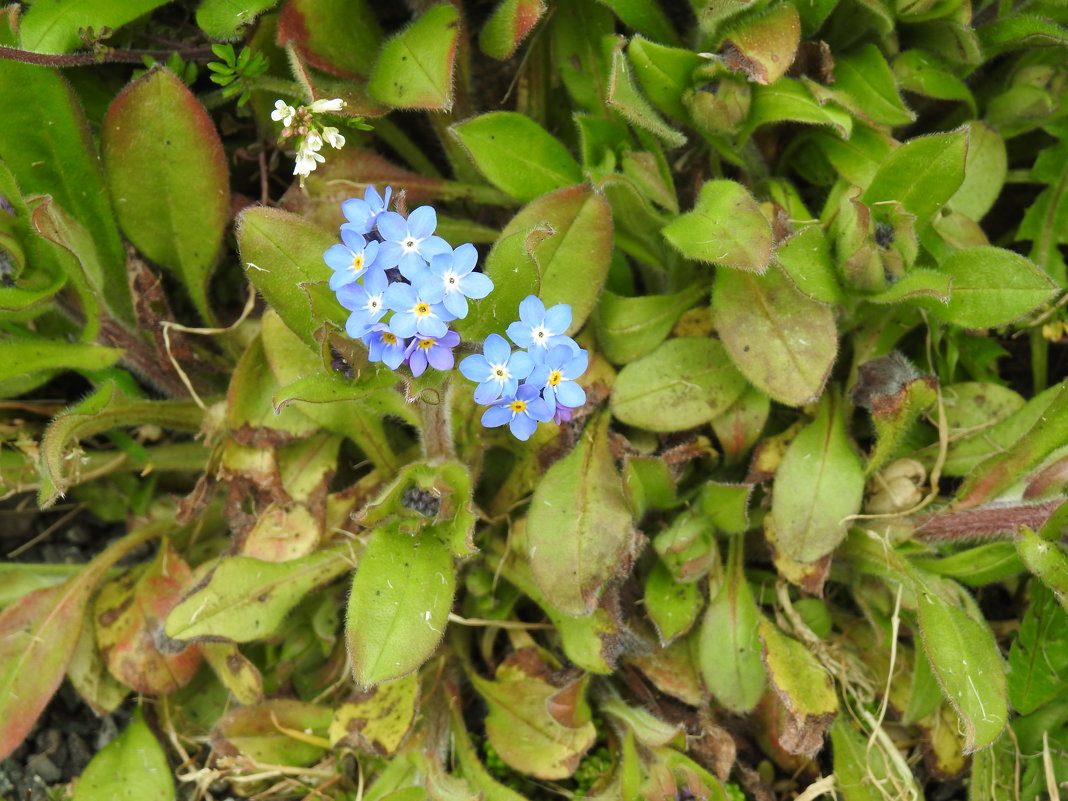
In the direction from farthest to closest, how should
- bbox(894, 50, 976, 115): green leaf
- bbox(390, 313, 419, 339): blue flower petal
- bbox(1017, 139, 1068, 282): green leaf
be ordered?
bbox(1017, 139, 1068, 282): green leaf → bbox(894, 50, 976, 115): green leaf → bbox(390, 313, 419, 339): blue flower petal

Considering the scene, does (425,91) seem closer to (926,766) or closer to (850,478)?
(850,478)

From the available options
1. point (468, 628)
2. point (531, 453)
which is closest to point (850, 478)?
point (531, 453)

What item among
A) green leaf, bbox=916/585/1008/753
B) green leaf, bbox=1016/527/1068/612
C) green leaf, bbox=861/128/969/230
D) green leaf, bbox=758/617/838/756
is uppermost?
green leaf, bbox=861/128/969/230

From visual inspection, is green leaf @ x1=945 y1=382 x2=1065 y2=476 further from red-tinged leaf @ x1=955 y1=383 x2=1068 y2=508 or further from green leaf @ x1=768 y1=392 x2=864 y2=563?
green leaf @ x1=768 y1=392 x2=864 y2=563

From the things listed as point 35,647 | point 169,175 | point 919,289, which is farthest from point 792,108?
point 35,647

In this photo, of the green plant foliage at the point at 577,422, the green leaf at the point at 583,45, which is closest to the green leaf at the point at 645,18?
the green plant foliage at the point at 577,422

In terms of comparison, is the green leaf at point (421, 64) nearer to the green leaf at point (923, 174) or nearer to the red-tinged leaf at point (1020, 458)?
the green leaf at point (923, 174)

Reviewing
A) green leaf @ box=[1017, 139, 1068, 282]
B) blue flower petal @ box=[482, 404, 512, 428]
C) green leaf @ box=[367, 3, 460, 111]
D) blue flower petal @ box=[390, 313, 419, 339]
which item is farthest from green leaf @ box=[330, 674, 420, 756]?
green leaf @ box=[1017, 139, 1068, 282]

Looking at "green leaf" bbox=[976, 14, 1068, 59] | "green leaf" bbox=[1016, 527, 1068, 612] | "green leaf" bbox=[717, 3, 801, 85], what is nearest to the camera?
"green leaf" bbox=[1016, 527, 1068, 612]
